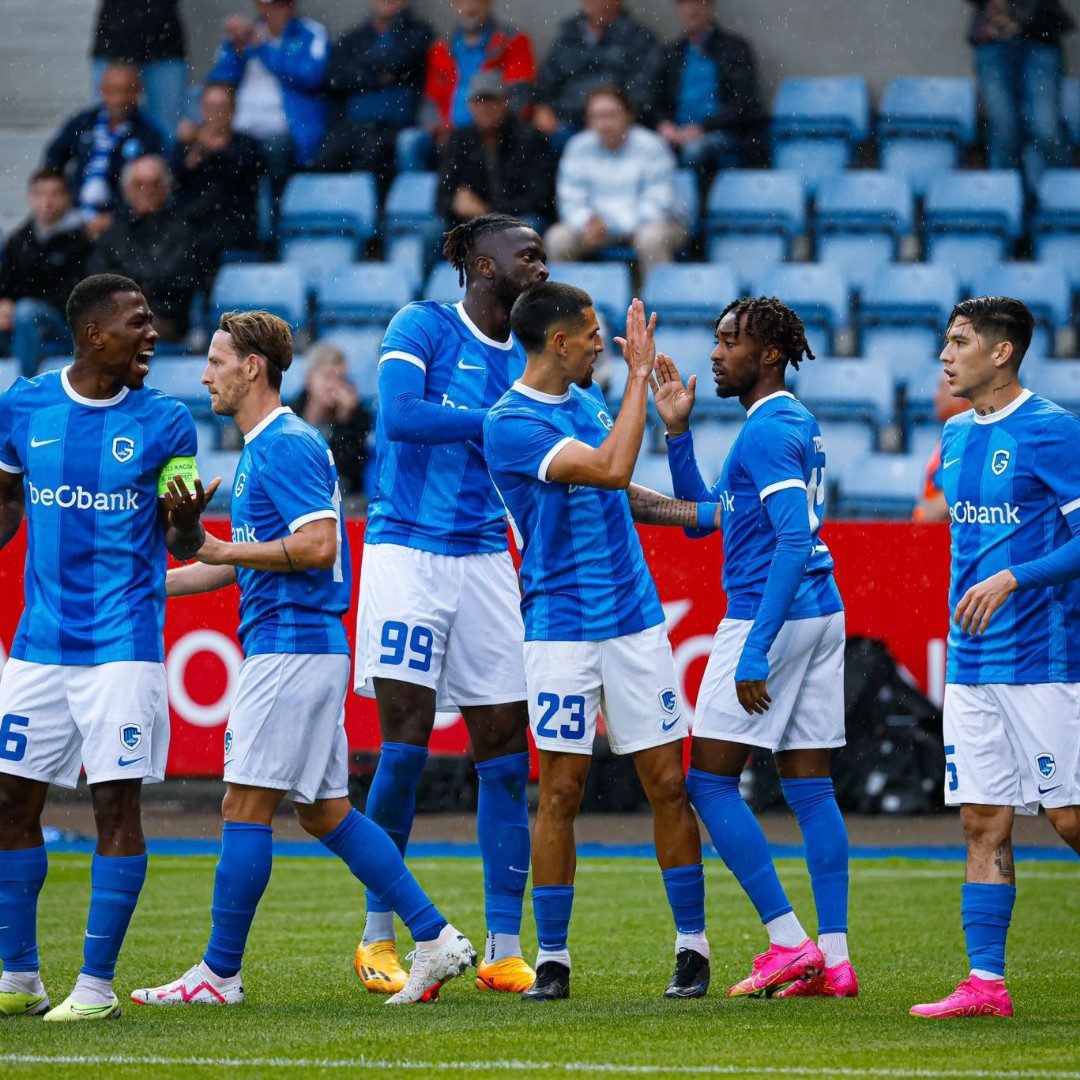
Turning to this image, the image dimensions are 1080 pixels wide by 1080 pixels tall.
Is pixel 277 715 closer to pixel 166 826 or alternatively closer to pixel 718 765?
pixel 718 765

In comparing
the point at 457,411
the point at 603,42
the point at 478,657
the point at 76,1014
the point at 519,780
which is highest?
the point at 603,42

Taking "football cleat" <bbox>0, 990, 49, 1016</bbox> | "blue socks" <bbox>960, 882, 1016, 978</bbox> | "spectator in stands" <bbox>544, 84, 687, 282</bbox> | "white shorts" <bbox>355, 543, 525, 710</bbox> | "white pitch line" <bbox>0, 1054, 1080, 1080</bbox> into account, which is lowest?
"football cleat" <bbox>0, 990, 49, 1016</bbox>

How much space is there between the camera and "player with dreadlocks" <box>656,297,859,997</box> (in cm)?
558

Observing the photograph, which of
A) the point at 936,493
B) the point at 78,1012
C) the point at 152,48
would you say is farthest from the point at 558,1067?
the point at 152,48

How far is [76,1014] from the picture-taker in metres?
5.15

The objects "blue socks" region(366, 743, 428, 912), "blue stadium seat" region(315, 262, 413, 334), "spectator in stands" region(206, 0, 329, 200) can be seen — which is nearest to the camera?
"blue socks" region(366, 743, 428, 912)

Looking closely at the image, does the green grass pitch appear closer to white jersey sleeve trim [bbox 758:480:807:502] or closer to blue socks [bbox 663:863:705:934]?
blue socks [bbox 663:863:705:934]

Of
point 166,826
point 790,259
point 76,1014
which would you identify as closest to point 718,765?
point 76,1014

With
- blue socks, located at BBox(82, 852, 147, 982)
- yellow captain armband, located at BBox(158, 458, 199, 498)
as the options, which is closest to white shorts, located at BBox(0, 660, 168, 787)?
blue socks, located at BBox(82, 852, 147, 982)

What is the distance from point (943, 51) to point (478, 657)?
11.3 m

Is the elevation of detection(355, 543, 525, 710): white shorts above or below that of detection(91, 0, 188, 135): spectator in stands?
below

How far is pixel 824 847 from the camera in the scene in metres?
5.84

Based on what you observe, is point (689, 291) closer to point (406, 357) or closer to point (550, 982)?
point (406, 357)

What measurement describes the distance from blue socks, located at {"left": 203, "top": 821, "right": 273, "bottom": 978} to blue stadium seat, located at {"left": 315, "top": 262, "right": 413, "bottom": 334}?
9.13 metres
